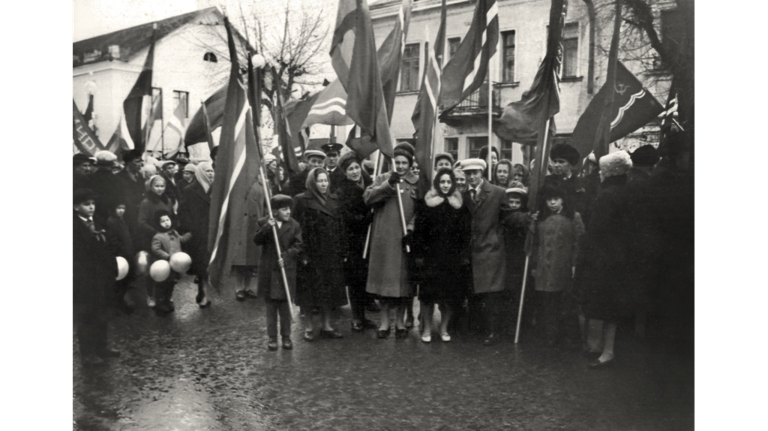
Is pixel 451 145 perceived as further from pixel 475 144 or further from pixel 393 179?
pixel 393 179

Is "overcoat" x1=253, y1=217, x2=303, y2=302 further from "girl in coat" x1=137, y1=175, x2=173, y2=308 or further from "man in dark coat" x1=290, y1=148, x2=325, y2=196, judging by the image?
"girl in coat" x1=137, y1=175, x2=173, y2=308

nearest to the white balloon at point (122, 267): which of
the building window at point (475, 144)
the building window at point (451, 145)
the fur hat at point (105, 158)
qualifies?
the fur hat at point (105, 158)

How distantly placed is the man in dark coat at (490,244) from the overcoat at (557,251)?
421mm

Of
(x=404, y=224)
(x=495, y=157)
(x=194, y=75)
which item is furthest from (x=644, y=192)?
(x=194, y=75)

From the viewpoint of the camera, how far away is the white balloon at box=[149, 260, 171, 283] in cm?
657

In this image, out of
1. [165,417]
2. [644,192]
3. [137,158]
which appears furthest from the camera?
[137,158]

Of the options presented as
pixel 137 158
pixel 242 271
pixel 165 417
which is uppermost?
pixel 137 158

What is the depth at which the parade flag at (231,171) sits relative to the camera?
559cm

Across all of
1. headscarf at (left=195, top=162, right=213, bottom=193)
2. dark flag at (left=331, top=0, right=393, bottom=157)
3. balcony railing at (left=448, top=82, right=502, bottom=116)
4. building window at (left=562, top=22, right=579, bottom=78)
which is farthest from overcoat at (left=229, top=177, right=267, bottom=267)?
balcony railing at (left=448, top=82, right=502, bottom=116)

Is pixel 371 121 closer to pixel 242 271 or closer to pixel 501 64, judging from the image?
pixel 242 271

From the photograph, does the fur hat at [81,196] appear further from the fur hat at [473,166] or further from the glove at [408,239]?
the fur hat at [473,166]
